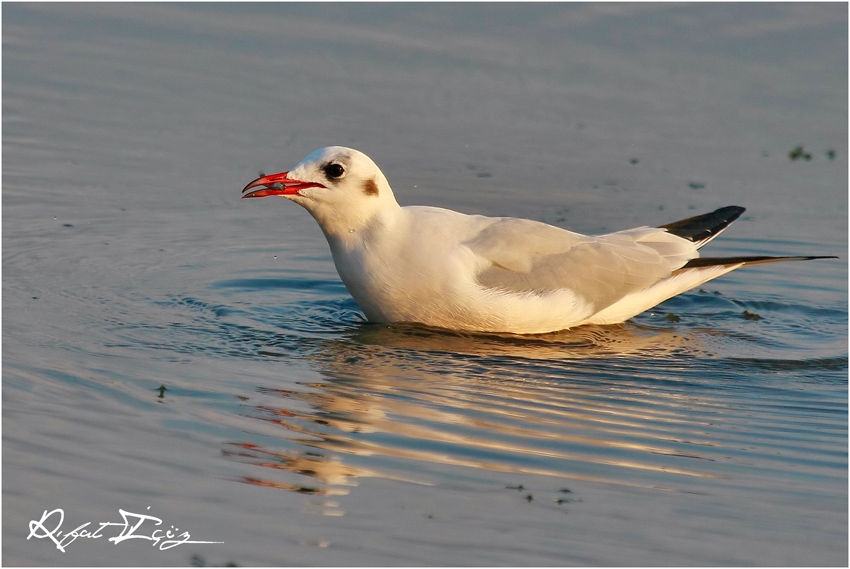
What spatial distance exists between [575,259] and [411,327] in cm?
127

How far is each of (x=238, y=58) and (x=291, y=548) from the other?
10338mm

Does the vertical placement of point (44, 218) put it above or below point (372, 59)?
below

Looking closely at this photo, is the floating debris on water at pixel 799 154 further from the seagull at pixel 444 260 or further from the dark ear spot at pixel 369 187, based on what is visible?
the dark ear spot at pixel 369 187

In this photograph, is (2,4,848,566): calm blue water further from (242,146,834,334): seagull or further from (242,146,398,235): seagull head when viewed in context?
(242,146,398,235): seagull head

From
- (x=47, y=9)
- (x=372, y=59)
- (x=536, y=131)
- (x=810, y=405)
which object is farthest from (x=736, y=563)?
(x=47, y=9)

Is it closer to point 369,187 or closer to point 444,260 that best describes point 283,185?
point 369,187

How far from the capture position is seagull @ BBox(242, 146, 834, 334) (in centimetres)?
840

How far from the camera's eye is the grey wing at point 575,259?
866 cm

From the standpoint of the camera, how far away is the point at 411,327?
8.62 meters

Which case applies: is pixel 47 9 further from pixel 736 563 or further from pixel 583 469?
pixel 736 563

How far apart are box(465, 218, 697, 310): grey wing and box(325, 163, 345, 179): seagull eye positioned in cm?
94

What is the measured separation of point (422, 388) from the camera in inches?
287

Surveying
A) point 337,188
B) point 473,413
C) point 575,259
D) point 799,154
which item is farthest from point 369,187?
point 799,154

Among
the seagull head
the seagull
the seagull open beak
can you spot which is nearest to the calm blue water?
the seagull
